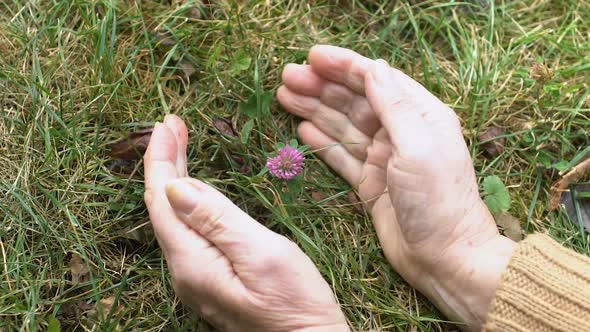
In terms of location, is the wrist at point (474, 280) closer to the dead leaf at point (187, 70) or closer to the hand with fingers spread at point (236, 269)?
the hand with fingers spread at point (236, 269)

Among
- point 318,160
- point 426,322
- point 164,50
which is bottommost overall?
point 426,322

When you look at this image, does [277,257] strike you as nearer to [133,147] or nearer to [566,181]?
[133,147]

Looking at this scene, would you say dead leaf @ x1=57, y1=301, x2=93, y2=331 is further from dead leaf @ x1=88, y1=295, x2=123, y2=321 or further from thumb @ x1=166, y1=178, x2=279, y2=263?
thumb @ x1=166, y1=178, x2=279, y2=263

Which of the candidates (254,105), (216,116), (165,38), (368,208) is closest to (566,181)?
(368,208)

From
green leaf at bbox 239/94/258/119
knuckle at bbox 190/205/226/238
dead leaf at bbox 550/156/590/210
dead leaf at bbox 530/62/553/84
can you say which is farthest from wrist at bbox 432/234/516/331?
green leaf at bbox 239/94/258/119

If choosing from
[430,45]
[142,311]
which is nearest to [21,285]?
[142,311]

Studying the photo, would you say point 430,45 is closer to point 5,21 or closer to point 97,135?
point 97,135
